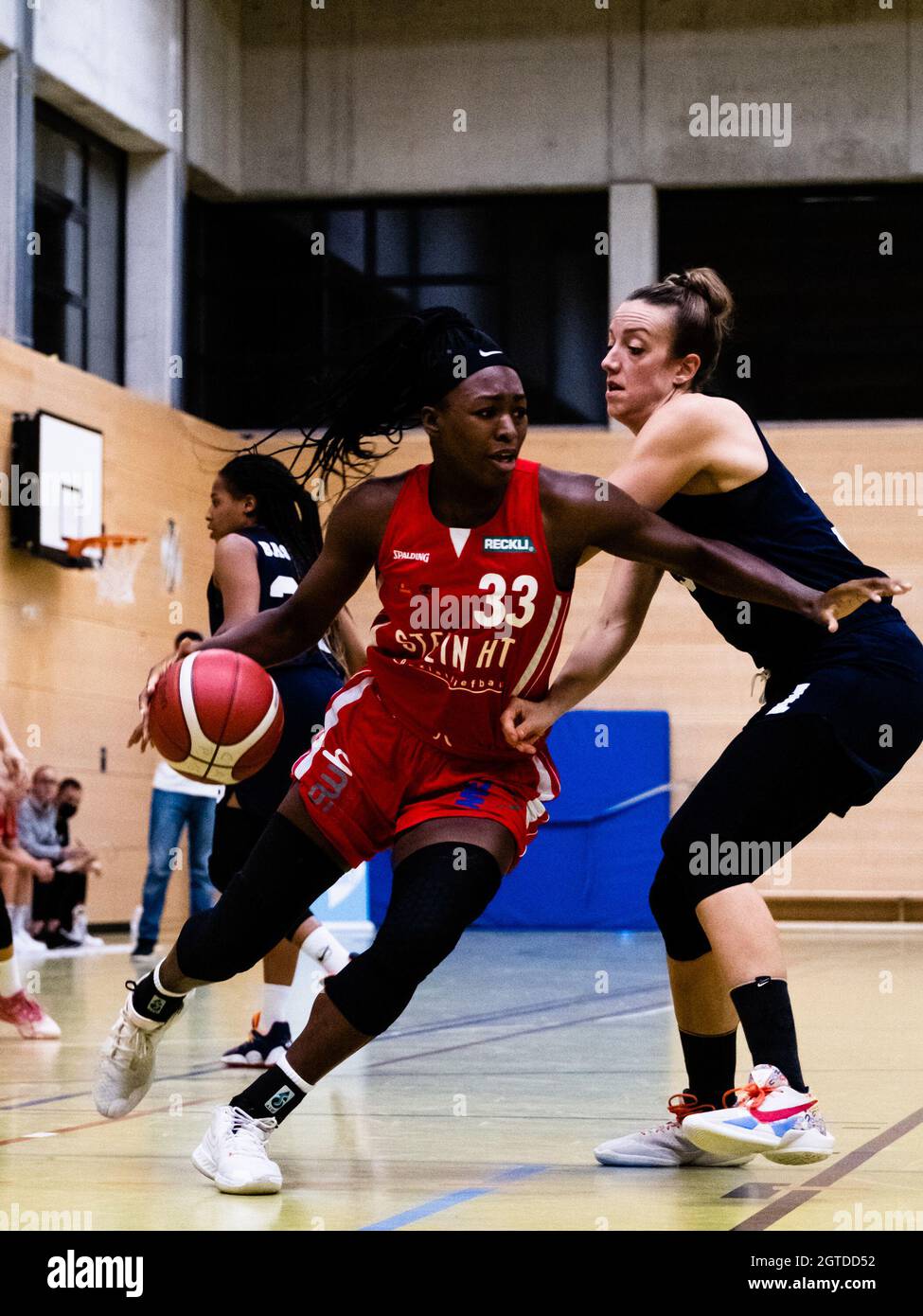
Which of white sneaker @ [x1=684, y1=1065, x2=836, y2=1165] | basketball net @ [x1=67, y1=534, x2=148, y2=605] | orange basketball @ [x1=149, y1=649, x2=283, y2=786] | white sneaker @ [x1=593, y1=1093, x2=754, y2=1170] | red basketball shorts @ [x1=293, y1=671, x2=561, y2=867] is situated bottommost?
white sneaker @ [x1=593, y1=1093, x2=754, y2=1170]

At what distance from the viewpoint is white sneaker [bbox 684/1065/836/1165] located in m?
3.79

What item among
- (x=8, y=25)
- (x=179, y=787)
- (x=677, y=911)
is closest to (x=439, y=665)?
(x=677, y=911)

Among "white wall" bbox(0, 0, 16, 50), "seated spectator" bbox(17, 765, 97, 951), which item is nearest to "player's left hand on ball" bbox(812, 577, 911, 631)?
"seated spectator" bbox(17, 765, 97, 951)

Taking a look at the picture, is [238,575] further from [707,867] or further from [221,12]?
[221,12]

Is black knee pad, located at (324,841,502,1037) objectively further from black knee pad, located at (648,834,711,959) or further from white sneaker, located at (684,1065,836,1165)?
white sneaker, located at (684,1065,836,1165)

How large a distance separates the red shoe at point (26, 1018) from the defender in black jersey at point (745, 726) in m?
3.40

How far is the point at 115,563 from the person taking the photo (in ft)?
51.9

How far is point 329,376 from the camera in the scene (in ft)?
14.9

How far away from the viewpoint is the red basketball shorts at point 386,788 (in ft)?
13.3

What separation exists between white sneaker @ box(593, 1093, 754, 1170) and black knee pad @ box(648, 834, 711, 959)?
38 centimetres

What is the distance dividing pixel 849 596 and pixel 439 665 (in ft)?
2.82

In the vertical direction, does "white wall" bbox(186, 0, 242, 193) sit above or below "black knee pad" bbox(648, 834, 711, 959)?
above
